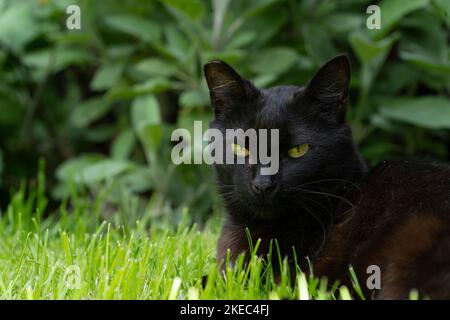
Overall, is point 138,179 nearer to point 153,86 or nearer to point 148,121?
point 148,121

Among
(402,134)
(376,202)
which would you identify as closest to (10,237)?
(376,202)

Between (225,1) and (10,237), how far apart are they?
4.52 feet

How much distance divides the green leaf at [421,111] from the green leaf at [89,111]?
133 centimetres

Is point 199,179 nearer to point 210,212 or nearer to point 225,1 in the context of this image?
point 210,212

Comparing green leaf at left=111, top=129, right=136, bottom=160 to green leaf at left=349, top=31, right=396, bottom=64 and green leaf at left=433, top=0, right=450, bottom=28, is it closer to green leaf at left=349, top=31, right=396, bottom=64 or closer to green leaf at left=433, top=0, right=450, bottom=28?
green leaf at left=349, top=31, right=396, bottom=64

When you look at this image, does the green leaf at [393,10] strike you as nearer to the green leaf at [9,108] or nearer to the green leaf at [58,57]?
the green leaf at [58,57]

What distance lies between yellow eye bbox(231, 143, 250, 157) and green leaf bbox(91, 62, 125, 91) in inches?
57.4

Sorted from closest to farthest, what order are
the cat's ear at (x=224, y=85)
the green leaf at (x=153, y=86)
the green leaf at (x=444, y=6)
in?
the cat's ear at (x=224, y=85)
the green leaf at (x=444, y=6)
the green leaf at (x=153, y=86)

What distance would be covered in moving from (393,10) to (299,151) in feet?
3.98

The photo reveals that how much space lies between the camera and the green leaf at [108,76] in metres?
3.18

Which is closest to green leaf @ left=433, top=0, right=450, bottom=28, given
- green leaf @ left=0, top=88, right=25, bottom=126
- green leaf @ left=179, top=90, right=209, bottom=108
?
green leaf @ left=179, top=90, right=209, bottom=108

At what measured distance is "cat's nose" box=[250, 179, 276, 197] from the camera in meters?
1.74

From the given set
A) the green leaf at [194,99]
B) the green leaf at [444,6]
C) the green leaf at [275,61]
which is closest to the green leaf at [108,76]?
the green leaf at [194,99]
